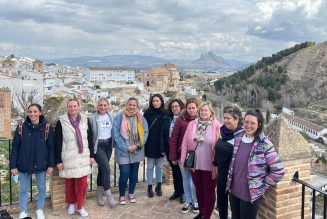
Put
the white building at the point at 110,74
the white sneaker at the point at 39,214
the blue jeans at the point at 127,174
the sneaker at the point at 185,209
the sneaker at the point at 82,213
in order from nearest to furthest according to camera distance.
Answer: the white sneaker at the point at 39,214, the sneaker at the point at 82,213, the sneaker at the point at 185,209, the blue jeans at the point at 127,174, the white building at the point at 110,74

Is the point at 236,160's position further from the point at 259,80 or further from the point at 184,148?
the point at 259,80

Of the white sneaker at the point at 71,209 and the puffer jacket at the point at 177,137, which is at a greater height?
the puffer jacket at the point at 177,137

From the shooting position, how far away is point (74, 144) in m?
5.02

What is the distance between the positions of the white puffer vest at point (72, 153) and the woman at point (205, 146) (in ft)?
5.30

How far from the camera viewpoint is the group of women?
3840 millimetres

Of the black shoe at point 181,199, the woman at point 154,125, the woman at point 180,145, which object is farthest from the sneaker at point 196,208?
the woman at point 154,125

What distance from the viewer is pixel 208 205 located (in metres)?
4.80

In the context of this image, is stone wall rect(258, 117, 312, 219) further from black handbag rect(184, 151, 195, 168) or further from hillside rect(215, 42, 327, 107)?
hillside rect(215, 42, 327, 107)

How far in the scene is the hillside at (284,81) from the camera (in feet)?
260

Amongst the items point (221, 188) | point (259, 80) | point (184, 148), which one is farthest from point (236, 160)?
point (259, 80)

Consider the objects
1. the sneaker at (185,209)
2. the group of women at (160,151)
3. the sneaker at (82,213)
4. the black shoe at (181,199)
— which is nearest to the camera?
the group of women at (160,151)

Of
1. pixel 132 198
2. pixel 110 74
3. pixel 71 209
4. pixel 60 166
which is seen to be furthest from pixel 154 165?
pixel 110 74

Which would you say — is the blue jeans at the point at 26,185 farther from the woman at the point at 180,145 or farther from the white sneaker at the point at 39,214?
the woman at the point at 180,145

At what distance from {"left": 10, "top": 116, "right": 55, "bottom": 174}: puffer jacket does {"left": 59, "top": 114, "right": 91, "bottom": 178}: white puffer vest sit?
29 centimetres
